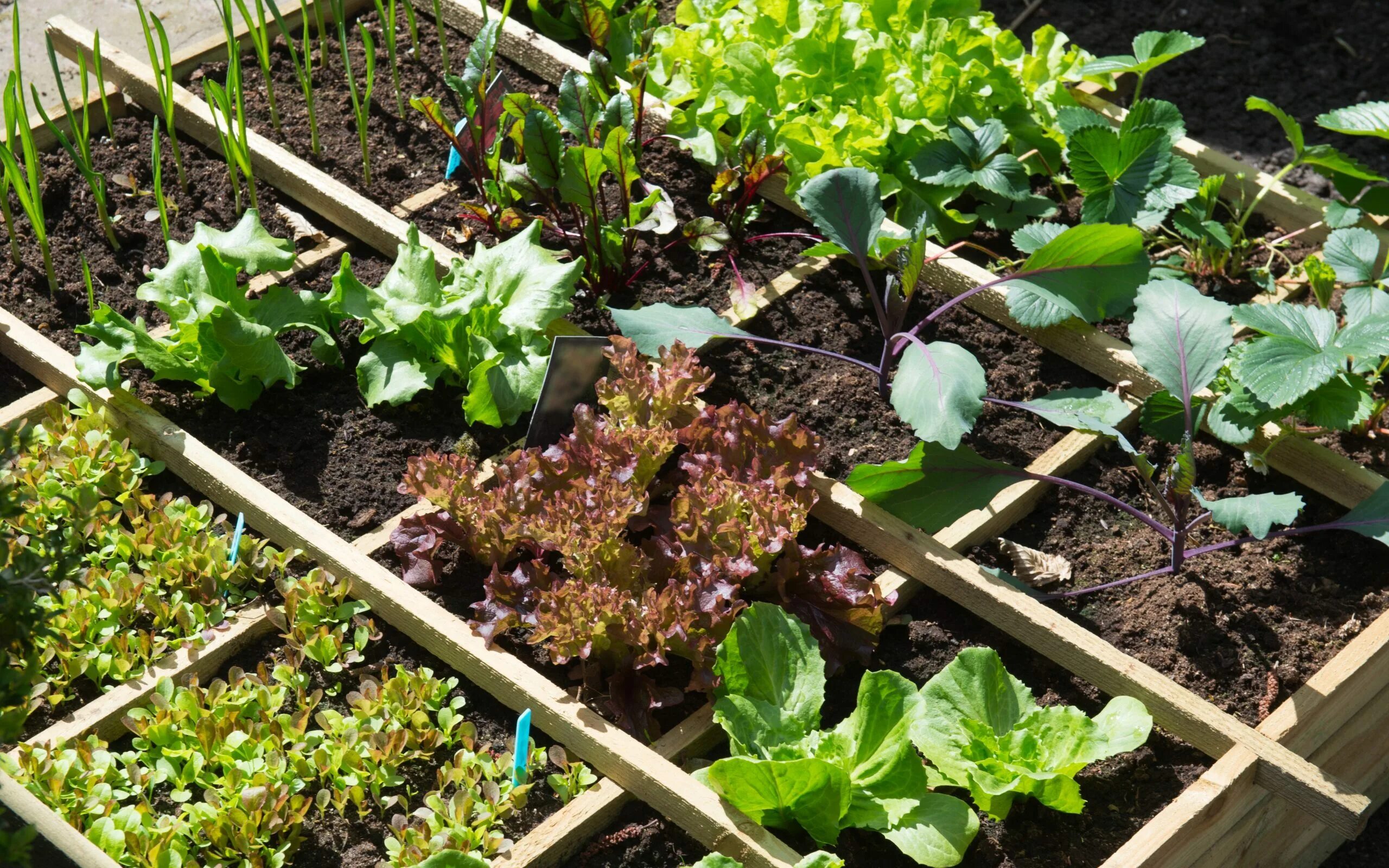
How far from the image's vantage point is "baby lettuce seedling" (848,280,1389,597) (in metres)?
2.50

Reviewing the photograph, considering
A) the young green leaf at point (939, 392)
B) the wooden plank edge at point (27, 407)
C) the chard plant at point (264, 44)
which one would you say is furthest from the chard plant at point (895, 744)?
the chard plant at point (264, 44)

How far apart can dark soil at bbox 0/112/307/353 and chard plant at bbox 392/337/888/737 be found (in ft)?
3.47

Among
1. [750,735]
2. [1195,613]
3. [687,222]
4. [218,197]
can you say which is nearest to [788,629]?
[750,735]

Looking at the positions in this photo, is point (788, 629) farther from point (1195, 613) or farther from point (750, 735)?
point (1195, 613)

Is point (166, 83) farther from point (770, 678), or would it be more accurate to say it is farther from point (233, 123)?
point (770, 678)

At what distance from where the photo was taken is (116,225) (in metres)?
3.32

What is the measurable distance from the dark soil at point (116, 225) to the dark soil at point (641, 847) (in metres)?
1.64

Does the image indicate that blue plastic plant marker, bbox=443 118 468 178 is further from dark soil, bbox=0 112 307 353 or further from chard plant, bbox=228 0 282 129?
chard plant, bbox=228 0 282 129

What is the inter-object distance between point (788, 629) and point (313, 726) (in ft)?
2.76

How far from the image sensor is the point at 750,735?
2225 millimetres

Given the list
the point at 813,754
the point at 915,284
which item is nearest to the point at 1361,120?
the point at 915,284

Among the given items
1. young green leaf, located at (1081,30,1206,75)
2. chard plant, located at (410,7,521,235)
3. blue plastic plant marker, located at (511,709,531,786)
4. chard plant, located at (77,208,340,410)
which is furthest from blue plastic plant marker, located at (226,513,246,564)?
young green leaf, located at (1081,30,1206,75)

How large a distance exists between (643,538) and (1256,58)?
3.13 metres

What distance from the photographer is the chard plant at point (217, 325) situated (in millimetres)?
2758
